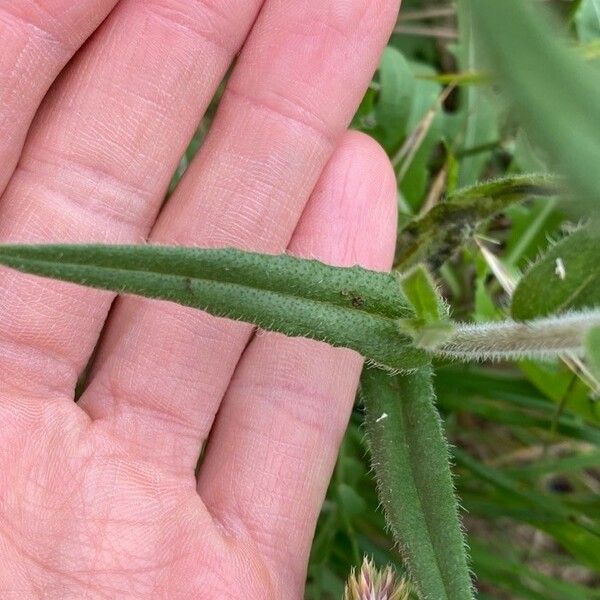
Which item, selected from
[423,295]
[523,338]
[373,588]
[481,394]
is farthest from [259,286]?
[481,394]

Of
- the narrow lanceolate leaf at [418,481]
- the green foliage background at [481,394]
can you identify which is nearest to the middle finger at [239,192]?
the green foliage background at [481,394]

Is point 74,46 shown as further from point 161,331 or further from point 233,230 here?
point 161,331

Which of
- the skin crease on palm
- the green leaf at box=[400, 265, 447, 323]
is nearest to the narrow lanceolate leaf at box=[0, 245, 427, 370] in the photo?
the green leaf at box=[400, 265, 447, 323]

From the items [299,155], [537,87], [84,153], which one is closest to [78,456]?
[84,153]

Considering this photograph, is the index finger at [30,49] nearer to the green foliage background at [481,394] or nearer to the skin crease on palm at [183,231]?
the skin crease on palm at [183,231]

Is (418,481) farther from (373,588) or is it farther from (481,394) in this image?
(481,394)

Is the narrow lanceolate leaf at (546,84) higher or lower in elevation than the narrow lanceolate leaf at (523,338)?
higher
